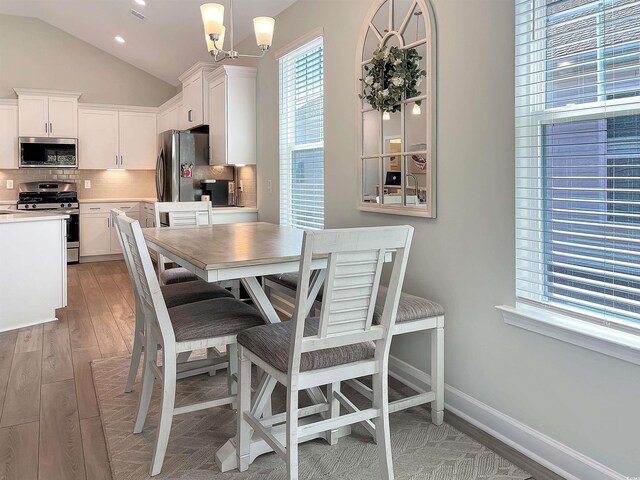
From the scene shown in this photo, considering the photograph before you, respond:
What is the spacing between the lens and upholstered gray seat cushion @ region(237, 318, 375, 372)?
184 centimetres

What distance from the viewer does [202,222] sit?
404 centimetres

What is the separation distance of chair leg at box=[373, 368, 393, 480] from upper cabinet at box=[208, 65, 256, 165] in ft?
11.4

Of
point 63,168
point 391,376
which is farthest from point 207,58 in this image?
point 391,376

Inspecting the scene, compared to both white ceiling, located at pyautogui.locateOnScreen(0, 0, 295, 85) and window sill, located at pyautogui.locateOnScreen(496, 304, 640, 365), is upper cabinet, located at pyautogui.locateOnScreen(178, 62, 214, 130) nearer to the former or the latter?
white ceiling, located at pyautogui.locateOnScreen(0, 0, 295, 85)

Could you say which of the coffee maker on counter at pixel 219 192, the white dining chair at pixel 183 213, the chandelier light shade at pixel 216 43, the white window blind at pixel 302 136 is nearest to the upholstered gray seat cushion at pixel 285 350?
the chandelier light shade at pixel 216 43

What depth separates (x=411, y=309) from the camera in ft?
7.79

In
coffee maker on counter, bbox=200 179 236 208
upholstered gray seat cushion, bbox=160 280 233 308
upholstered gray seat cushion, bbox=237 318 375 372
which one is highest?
coffee maker on counter, bbox=200 179 236 208

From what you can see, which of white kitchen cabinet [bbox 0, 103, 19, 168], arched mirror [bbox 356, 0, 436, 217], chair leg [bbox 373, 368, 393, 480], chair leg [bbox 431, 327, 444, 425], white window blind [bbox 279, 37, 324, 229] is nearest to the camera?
chair leg [bbox 373, 368, 393, 480]

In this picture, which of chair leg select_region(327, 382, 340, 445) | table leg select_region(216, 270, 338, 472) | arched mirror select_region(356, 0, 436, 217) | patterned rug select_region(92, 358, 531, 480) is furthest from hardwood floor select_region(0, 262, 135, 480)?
arched mirror select_region(356, 0, 436, 217)

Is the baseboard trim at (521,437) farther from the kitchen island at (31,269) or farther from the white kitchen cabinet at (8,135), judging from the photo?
the white kitchen cabinet at (8,135)

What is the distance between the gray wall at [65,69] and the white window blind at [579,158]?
5.98m

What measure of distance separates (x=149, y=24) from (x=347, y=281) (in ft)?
17.2

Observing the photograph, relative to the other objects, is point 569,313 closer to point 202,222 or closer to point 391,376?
point 391,376

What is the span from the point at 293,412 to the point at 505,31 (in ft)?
5.84
